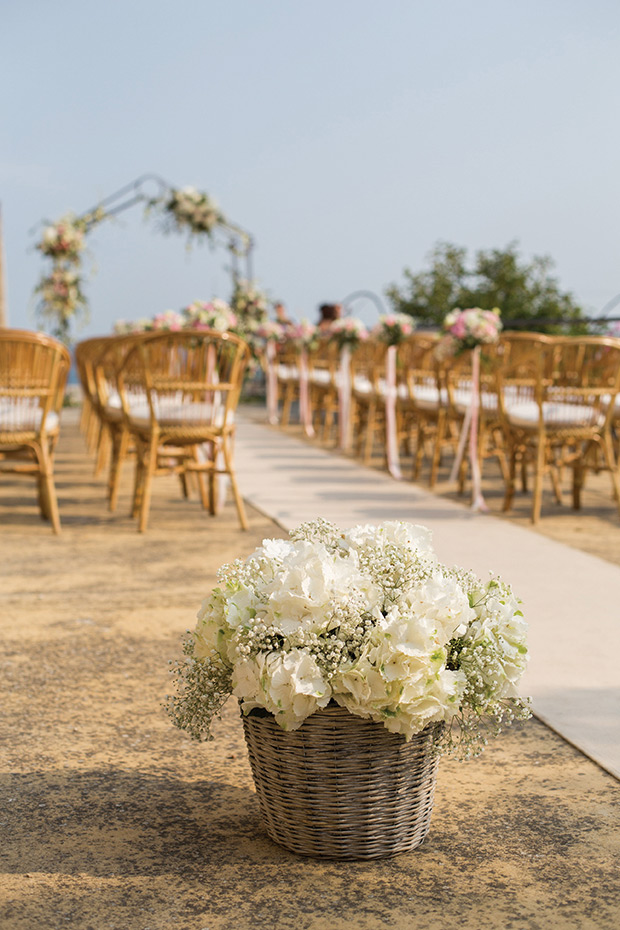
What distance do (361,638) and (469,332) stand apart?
4395mm

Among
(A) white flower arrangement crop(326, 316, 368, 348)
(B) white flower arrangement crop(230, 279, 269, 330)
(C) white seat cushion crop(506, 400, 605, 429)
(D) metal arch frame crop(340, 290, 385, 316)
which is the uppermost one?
(D) metal arch frame crop(340, 290, 385, 316)

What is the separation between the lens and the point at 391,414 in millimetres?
7254

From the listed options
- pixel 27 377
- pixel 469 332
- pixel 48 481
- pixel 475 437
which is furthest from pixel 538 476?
pixel 27 377

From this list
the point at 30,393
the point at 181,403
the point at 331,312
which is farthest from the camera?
the point at 331,312

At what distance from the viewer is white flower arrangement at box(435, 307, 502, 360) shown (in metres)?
5.71

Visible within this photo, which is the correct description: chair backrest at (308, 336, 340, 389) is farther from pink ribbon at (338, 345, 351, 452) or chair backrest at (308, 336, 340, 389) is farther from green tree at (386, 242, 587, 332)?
green tree at (386, 242, 587, 332)

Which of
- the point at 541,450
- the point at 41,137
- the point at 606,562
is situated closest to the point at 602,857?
the point at 606,562

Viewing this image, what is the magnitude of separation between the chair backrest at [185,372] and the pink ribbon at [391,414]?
2267 mm

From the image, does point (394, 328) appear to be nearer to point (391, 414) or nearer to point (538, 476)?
point (391, 414)

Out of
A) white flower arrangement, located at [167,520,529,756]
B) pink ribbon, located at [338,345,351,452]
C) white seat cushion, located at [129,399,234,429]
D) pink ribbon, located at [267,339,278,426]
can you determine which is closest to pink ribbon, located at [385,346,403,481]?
pink ribbon, located at [338,345,351,452]

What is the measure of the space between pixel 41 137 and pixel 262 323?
9.85m

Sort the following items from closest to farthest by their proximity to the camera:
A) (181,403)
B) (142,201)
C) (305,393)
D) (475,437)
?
(181,403) < (475,437) < (142,201) < (305,393)

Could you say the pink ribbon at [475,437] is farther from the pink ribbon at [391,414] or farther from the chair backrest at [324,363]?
the chair backrest at [324,363]

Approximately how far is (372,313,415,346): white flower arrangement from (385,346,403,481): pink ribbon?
0.09 m
